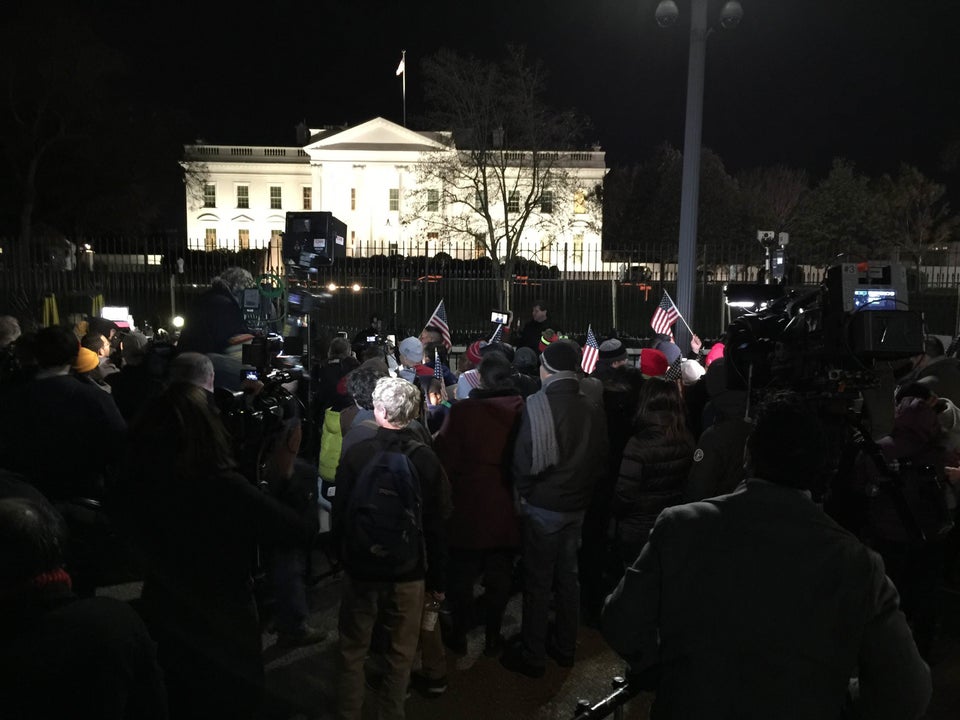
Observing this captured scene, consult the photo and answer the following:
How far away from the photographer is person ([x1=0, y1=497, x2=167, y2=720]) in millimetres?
1729

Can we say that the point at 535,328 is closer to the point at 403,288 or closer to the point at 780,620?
the point at 403,288

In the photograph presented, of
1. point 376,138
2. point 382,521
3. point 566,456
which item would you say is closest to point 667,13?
point 566,456

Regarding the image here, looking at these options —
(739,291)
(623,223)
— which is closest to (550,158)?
(623,223)

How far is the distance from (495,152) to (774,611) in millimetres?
28830

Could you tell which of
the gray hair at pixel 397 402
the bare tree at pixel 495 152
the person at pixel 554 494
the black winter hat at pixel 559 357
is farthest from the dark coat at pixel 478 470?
the bare tree at pixel 495 152

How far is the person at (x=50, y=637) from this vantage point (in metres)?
1.73

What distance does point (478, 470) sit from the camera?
4617 mm

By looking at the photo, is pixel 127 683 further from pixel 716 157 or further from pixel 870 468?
pixel 716 157

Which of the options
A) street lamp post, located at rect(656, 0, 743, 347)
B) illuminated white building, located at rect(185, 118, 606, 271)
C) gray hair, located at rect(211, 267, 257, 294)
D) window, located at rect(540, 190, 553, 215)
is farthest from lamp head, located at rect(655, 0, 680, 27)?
illuminated white building, located at rect(185, 118, 606, 271)

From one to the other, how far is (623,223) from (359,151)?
26688mm

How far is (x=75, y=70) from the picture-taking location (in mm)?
33031

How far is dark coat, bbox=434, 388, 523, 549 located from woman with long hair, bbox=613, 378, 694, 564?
2.44ft

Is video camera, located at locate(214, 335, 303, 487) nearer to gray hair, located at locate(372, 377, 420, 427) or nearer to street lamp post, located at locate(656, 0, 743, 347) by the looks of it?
gray hair, located at locate(372, 377, 420, 427)

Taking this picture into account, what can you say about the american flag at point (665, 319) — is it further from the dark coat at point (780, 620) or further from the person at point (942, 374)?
the dark coat at point (780, 620)
